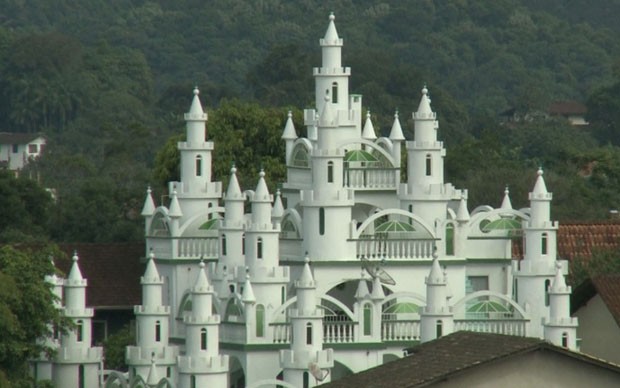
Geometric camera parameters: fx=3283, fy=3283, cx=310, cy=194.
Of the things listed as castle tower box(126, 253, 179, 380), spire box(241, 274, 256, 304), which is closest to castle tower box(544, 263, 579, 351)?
spire box(241, 274, 256, 304)

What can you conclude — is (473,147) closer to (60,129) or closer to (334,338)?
(334,338)

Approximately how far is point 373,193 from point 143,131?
256 feet

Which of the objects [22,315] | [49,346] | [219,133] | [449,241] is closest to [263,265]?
[449,241]

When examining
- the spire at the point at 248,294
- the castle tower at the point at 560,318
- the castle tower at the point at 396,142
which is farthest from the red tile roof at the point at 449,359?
the castle tower at the point at 396,142

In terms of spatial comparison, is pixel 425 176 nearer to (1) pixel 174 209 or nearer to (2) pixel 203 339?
(1) pixel 174 209

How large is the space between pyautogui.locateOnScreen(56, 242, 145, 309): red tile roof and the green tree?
7.55 meters

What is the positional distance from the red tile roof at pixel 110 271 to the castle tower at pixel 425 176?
996cm

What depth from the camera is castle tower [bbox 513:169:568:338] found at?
244ft

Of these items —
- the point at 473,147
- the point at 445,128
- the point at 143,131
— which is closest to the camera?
the point at 473,147

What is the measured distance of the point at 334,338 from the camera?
72.4 m

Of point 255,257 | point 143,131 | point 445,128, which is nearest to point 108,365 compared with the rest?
point 255,257

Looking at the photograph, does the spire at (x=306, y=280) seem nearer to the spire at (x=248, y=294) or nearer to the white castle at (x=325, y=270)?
the white castle at (x=325, y=270)

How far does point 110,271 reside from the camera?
84.6 m

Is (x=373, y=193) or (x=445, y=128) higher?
(x=445, y=128)
